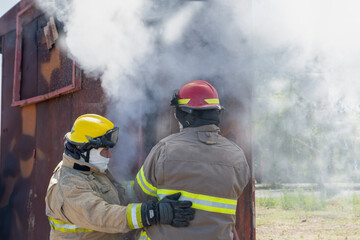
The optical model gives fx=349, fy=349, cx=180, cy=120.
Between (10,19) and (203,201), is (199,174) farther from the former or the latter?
(10,19)

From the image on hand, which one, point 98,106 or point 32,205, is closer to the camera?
point 98,106

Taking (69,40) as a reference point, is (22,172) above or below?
below

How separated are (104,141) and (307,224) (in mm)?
7474

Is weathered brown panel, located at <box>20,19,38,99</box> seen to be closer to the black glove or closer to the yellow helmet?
the yellow helmet

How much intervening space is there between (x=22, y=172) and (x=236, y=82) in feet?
10.2

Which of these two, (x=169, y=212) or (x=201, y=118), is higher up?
(x=201, y=118)

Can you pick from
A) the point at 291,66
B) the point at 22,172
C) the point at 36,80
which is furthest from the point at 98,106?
the point at 291,66

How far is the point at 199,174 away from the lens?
2.01 metres

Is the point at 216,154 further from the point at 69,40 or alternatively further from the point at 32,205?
the point at 32,205

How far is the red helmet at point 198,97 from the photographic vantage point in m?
2.19

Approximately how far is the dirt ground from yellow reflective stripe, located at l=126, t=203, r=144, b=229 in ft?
18.6

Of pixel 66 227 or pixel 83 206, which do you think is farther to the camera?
pixel 66 227

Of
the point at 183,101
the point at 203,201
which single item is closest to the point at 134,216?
the point at 203,201

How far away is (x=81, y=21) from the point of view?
3459 mm
